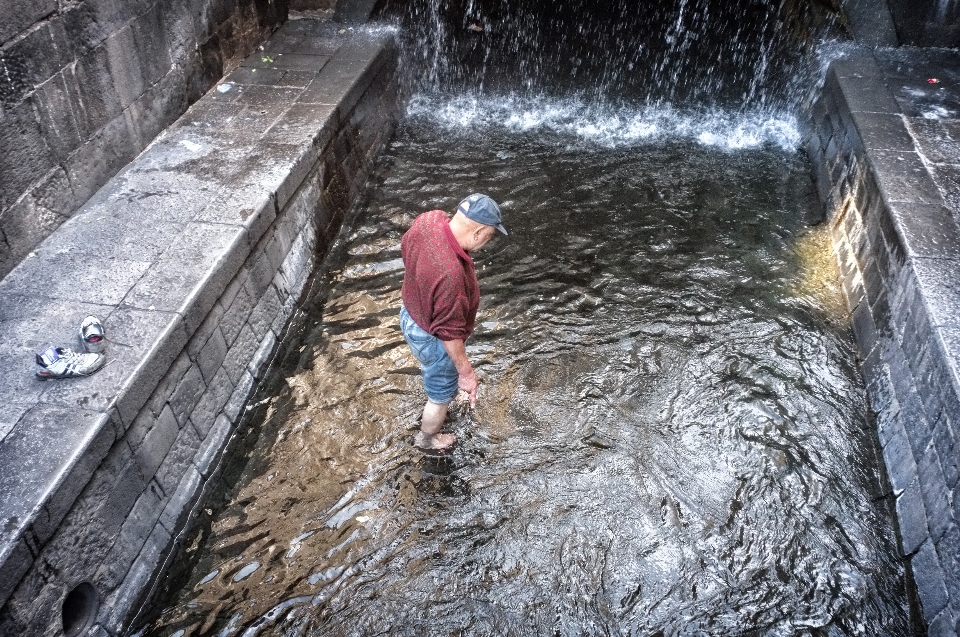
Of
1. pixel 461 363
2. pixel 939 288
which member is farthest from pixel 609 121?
pixel 461 363

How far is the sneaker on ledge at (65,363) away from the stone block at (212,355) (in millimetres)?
751

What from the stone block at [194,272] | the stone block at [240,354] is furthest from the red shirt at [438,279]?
the stone block at [240,354]

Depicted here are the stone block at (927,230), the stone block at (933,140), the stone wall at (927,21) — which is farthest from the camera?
the stone wall at (927,21)

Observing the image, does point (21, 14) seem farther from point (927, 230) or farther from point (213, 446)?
point (927, 230)

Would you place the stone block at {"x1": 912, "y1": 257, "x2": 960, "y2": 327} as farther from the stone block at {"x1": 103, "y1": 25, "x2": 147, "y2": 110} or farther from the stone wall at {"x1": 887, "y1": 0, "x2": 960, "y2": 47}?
the stone block at {"x1": 103, "y1": 25, "x2": 147, "y2": 110}

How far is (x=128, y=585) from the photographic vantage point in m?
4.03

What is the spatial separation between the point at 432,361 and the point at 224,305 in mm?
1717

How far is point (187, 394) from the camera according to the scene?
461 cm

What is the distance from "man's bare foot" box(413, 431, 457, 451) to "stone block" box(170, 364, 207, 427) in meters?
1.50

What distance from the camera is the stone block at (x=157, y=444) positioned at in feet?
13.6

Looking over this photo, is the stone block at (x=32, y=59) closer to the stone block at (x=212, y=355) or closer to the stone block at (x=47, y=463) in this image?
the stone block at (x=212, y=355)

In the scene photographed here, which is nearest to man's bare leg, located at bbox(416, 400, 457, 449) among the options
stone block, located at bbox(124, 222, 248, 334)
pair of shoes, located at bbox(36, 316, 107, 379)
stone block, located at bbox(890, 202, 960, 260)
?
stone block, located at bbox(124, 222, 248, 334)

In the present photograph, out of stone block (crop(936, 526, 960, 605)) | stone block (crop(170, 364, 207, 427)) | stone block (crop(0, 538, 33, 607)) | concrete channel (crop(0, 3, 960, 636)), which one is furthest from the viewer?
stone block (crop(170, 364, 207, 427))

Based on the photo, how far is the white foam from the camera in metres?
8.52
